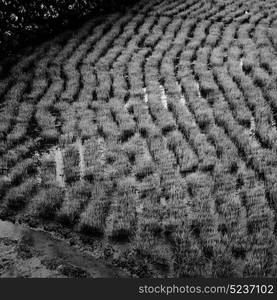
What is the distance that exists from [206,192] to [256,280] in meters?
1.03

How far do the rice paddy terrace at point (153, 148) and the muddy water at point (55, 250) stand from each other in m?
0.10

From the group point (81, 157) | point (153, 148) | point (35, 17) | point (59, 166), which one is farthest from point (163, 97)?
point (35, 17)

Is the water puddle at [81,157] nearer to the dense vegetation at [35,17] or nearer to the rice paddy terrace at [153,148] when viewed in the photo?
the rice paddy terrace at [153,148]

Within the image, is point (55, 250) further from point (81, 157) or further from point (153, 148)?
point (153, 148)

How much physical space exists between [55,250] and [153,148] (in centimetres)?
157

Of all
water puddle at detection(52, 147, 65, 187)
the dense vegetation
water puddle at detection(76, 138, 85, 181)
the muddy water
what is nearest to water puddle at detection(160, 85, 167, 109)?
water puddle at detection(76, 138, 85, 181)

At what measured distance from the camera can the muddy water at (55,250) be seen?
10.00 feet

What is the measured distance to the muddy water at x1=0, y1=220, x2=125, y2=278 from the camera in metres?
3.05

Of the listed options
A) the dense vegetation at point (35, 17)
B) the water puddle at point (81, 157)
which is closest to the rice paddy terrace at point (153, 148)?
the water puddle at point (81, 157)

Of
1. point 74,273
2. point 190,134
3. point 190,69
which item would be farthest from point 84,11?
point 74,273

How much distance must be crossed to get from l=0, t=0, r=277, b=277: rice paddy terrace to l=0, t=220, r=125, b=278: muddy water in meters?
0.10

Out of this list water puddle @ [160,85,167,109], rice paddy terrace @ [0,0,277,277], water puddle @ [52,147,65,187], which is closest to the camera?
rice paddy terrace @ [0,0,277,277]

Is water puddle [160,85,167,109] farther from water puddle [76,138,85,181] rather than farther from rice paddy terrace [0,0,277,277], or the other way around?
water puddle [76,138,85,181]

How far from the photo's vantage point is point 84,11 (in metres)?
9.55
